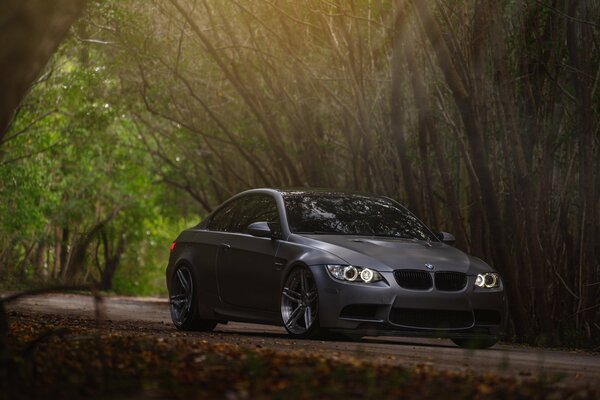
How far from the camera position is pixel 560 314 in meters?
17.8

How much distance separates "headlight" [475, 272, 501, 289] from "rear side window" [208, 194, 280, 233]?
214 centimetres

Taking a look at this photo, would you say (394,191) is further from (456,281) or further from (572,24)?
(456,281)

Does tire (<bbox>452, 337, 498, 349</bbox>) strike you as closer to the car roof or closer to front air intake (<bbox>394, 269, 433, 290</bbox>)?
front air intake (<bbox>394, 269, 433, 290</bbox>)

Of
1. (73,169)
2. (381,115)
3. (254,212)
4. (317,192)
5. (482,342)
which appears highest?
(381,115)

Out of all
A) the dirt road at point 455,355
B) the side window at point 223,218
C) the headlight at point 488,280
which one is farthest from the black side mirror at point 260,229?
the headlight at point 488,280

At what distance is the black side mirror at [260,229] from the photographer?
13.2 metres

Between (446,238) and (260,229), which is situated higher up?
(260,229)

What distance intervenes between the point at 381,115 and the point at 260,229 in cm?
1060

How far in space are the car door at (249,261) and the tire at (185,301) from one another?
0.57 meters

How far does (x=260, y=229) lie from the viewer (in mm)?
13203

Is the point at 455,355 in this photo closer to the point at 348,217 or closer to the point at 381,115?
the point at 348,217

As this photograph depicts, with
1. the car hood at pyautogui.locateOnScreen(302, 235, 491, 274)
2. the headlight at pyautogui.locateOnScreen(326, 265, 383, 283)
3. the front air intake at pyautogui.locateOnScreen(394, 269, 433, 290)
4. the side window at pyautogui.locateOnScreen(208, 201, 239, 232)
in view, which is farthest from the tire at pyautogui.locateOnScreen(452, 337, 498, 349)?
the side window at pyautogui.locateOnScreen(208, 201, 239, 232)

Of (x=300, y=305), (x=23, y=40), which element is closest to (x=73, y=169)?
(x=300, y=305)

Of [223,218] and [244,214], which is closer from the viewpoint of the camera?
[244,214]
